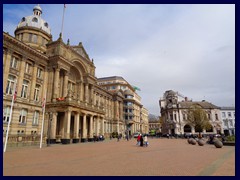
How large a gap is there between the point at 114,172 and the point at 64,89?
98.3ft

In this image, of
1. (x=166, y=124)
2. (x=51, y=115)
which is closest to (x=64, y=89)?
(x=51, y=115)

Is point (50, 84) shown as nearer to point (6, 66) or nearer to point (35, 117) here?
point (35, 117)

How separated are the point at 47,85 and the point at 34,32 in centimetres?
2166

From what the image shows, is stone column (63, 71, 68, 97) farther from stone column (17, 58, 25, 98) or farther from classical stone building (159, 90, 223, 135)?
classical stone building (159, 90, 223, 135)

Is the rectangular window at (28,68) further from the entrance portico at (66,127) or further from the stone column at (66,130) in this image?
the stone column at (66,130)

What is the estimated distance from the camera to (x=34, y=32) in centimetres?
4697

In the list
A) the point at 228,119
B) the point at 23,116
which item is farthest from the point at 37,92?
the point at 228,119

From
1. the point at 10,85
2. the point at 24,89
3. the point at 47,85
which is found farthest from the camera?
the point at 47,85

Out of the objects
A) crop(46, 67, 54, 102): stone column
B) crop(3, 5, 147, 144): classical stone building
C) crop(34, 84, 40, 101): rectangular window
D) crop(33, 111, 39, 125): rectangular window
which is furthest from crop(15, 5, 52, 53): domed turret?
crop(33, 111, 39, 125): rectangular window

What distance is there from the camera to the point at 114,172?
866cm

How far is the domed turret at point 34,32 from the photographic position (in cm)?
4591

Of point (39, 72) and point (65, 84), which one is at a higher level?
point (39, 72)

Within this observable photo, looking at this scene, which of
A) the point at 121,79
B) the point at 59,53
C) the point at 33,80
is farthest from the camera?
the point at 121,79
